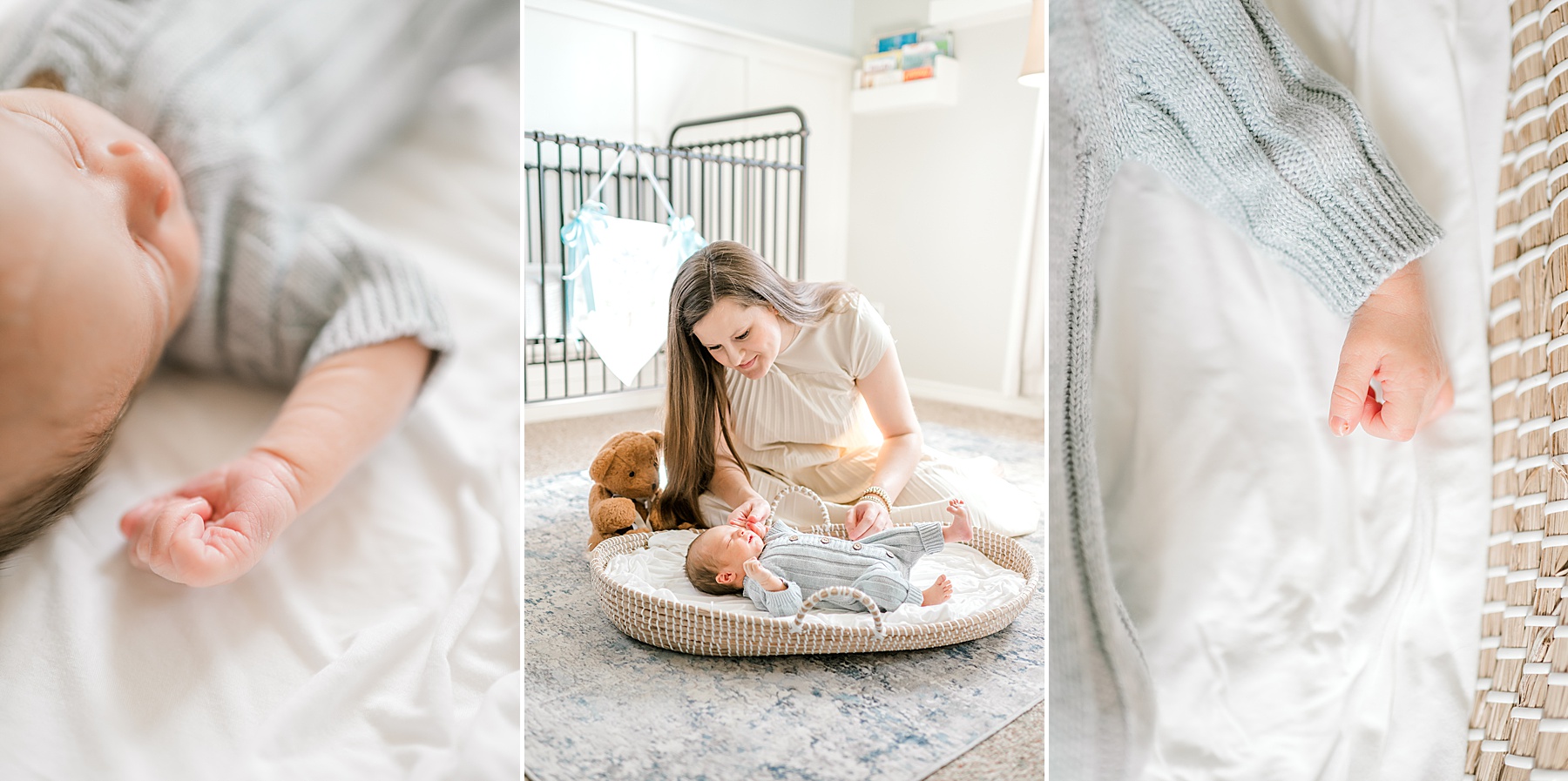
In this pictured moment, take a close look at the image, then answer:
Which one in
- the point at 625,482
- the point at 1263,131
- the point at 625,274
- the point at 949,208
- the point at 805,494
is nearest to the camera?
the point at 1263,131

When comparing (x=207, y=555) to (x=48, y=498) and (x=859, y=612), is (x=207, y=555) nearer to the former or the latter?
(x=48, y=498)

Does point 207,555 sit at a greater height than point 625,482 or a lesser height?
greater

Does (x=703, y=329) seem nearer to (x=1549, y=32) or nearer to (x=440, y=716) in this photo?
(x=440, y=716)

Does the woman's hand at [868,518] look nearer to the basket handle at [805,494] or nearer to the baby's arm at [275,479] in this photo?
the basket handle at [805,494]

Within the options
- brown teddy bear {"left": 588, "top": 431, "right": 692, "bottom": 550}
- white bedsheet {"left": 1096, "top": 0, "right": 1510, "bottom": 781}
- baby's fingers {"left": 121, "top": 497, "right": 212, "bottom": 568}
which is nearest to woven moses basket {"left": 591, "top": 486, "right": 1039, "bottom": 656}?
brown teddy bear {"left": 588, "top": 431, "right": 692, "bottom": 550}

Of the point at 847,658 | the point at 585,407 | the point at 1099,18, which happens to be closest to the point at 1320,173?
the point at 1099,18

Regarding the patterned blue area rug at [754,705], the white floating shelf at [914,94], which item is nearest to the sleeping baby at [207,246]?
the patterned blue area rug at [754,705]

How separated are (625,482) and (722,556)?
404mm

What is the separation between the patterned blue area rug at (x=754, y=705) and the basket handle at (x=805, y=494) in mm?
186

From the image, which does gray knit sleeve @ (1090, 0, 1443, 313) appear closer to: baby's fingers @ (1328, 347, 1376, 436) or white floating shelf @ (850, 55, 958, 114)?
baby's fingers @ (1328, 347, 1376, 436)

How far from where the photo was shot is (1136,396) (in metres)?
0.48

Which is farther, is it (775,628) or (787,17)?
(787,17)

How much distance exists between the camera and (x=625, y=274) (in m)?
1.50

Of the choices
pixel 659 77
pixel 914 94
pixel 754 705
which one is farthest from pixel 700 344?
pixel 659 77
